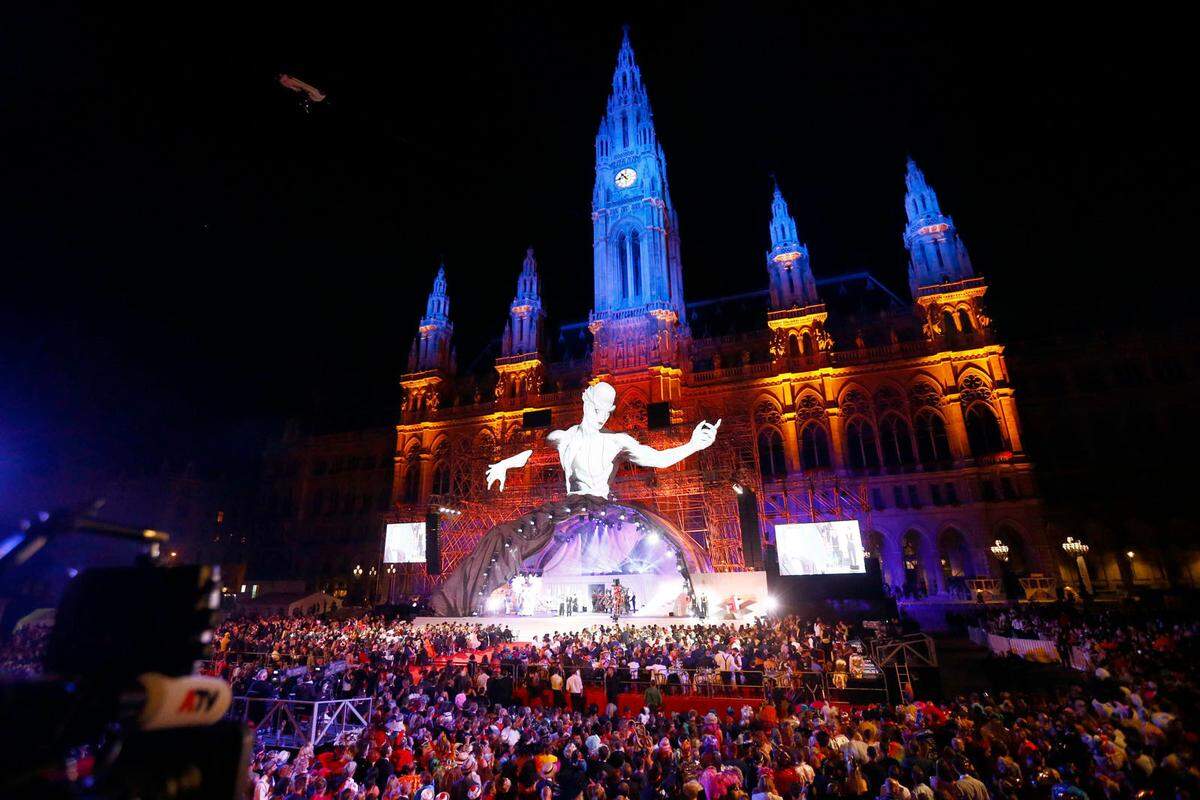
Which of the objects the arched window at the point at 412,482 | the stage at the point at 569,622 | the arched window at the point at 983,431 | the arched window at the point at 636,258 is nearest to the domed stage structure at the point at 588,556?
the stage at the point at 569,622

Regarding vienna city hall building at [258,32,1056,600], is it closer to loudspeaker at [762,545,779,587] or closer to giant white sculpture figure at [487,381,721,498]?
loudspeaker at [762,545,779,587]

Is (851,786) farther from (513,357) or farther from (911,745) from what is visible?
(513,357)

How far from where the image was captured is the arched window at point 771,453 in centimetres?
3409

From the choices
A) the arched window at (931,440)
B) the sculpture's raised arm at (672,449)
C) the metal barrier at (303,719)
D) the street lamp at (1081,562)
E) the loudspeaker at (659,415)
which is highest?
Result: the loudspeaker at (659,415)

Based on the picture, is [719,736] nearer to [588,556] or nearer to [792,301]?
[588,556]

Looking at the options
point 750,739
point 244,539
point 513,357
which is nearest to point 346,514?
point 244,539

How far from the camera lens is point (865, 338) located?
38656 millimetres

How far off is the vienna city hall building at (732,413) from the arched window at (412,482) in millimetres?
164

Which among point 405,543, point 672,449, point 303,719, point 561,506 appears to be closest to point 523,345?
point 405,543

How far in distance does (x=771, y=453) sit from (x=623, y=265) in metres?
18.0

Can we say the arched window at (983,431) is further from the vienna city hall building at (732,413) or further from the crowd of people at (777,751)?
the crowd of people at (777,751)

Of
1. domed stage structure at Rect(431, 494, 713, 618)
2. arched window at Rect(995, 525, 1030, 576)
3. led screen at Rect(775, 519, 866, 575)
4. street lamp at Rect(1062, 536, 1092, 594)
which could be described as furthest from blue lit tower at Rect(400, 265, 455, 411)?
street lamp at Rect(1062, 536, 1092, 594)

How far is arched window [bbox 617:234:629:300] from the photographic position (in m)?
41.0

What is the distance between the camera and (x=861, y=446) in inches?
1299
